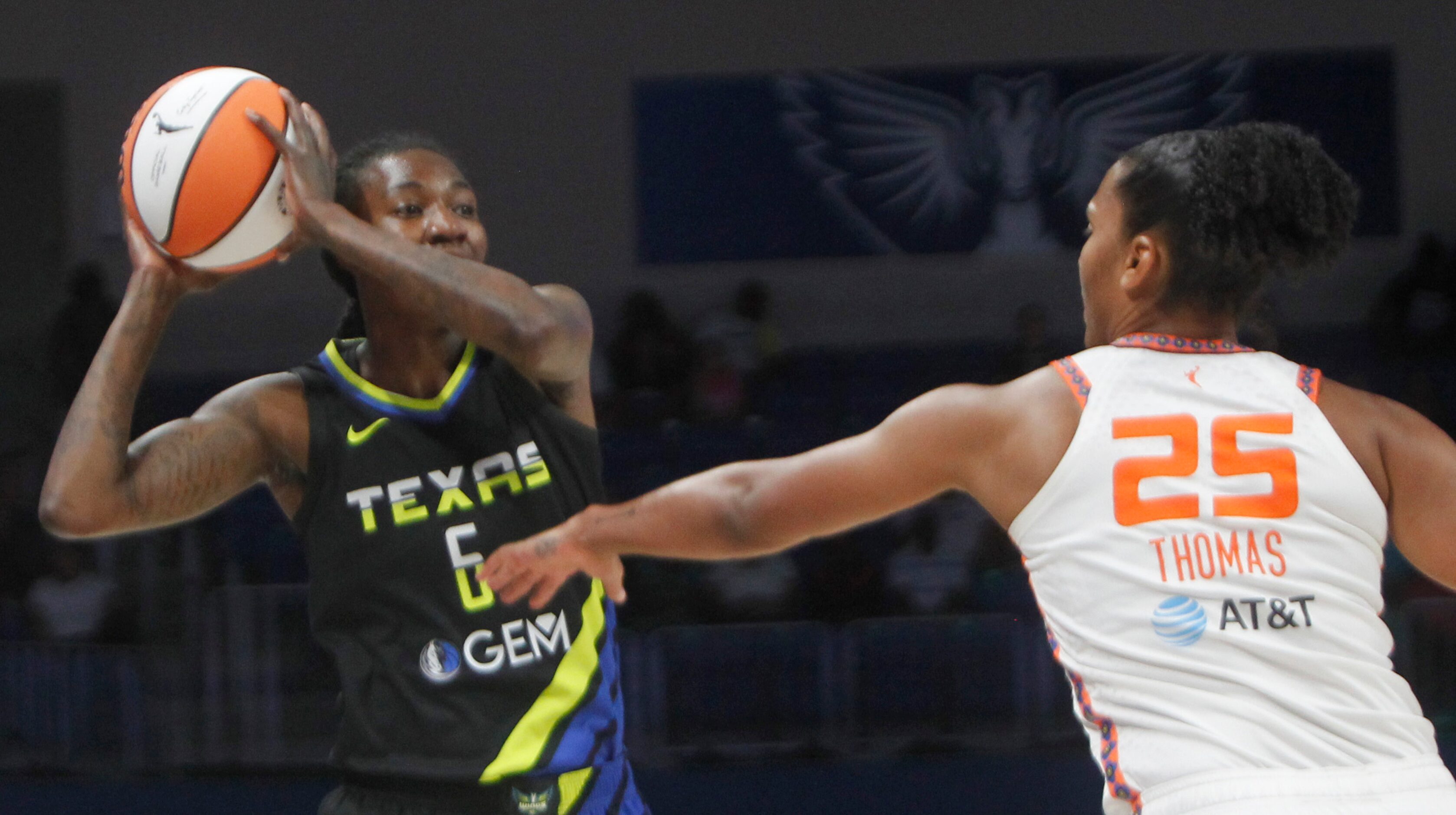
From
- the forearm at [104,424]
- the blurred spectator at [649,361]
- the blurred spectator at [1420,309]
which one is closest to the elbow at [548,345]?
the forearm at [104,424]

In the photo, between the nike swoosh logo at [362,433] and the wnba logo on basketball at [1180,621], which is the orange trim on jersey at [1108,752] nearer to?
the wnba logo on basketball at [1180,621]

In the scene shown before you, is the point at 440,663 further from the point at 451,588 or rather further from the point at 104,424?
the point at 104,424

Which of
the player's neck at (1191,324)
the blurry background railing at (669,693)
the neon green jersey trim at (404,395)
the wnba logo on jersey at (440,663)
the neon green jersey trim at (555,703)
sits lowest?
the blurry background railing at (669,693)

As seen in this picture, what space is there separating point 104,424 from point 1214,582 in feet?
5.82

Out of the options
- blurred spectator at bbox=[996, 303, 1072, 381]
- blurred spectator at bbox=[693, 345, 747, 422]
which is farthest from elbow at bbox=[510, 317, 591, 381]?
blurred spectator at bbox=[693, 345, 747, 422]

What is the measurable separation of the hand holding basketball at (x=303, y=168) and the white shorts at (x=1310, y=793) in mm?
1574

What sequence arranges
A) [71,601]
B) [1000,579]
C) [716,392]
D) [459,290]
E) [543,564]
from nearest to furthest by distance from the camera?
[543,564]
[459,290]
[1000,579]
[71,601]
[716,392]

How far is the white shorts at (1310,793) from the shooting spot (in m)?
1.70

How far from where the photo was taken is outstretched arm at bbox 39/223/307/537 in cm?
252

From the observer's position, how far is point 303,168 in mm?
2602

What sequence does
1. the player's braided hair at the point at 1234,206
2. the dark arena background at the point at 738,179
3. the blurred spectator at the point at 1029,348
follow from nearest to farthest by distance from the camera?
the player's braided hair at the point at 1234,206, the blurred spectator at the point at 1029,348, the dark arena background at the point at 738,179

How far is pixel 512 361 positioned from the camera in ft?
8.18

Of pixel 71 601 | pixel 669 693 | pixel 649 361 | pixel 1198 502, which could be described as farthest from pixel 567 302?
pixel 649 361

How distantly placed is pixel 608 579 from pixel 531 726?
1.32ft
